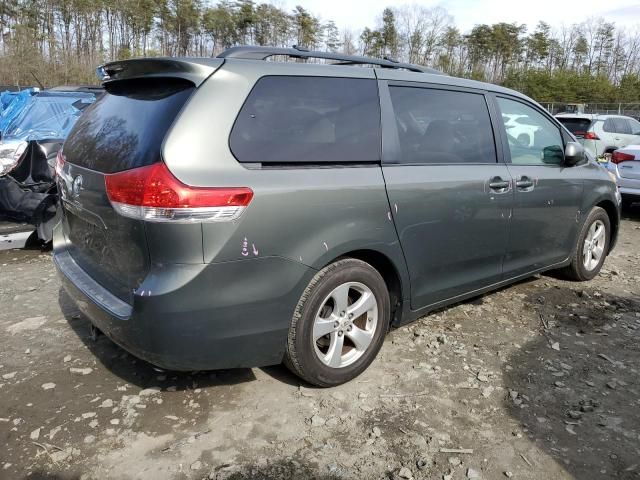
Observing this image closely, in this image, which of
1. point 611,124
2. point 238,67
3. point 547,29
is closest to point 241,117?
point 238,67

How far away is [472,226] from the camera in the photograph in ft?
11.5

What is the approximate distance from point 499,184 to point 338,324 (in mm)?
1614

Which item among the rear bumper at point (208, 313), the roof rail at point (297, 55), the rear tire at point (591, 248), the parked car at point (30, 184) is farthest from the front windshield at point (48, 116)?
the rear tire at point (591, 248)

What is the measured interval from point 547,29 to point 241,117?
7148 cm

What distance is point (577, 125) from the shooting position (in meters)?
12.6

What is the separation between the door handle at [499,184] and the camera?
361 cm

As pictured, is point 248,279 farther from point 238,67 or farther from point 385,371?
point 385,371

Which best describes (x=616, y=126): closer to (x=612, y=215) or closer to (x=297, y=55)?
(x=612, y=215)

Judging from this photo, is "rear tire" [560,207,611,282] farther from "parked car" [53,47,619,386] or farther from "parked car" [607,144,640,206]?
"parked car" [607,144,640,206]

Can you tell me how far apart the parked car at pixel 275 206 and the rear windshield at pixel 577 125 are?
10.0 m

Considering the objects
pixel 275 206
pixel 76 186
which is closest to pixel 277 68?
pixel 275 206

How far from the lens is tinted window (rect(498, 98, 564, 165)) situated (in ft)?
13.0

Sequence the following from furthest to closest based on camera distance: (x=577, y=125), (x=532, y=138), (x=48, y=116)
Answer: (x=577, y=125) < (x=48, y=116) < (x=532, y=138)

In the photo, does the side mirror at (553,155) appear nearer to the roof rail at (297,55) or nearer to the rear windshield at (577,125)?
the roof rail at (297,55)
